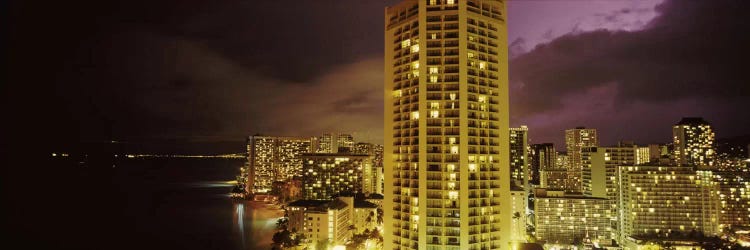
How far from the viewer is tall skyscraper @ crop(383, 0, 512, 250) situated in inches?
1207

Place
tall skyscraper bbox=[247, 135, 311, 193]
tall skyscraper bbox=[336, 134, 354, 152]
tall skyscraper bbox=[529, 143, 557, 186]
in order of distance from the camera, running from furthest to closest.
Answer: tall skyscraper bbox=[336, 134, 354, 152] → tall skyscraper bbox=[529, 143, 557, 186] → tall skyscraper bbox=[247, 135, 311, 193]

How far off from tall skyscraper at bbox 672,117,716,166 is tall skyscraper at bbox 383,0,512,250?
8768 cm

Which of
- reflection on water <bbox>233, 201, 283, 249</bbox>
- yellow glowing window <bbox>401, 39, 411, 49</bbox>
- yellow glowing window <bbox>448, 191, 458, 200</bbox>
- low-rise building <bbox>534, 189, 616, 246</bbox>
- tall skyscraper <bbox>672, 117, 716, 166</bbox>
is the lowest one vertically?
reflection on water <bbox>233, 201, 283, 249</bbox>

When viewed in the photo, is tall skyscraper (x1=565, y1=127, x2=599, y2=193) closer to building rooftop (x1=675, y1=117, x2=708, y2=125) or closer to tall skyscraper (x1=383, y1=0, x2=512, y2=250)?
building rooftop (x1=675, y1=117, x2=708, y2=125)

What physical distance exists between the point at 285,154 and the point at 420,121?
4491 inches

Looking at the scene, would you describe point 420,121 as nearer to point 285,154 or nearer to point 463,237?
point 463,237

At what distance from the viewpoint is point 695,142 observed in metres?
100

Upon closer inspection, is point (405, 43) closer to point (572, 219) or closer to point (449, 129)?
point (449, 129)

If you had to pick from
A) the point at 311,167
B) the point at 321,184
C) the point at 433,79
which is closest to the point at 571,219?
the point at 433,79

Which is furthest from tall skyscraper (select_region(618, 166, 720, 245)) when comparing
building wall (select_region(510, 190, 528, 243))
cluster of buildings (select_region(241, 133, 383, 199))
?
cluster of buildings (select_region(241, 133, 383, 199))

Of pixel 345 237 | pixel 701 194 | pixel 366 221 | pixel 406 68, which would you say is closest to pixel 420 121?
pixel 406 68

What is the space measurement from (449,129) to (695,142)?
95.4 metres

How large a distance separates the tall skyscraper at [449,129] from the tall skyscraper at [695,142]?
3452 inches

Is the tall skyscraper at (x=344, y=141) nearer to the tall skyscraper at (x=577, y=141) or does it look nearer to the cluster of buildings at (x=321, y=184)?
the cluster of buildings at (x=321, y=184)
